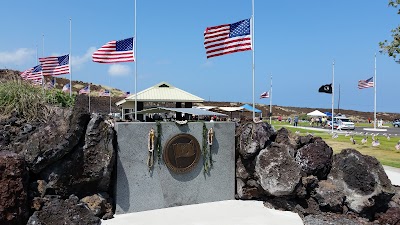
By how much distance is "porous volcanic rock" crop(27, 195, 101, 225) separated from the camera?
26.0ft

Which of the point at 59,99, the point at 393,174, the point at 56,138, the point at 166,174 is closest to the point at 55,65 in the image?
the point at 59,99

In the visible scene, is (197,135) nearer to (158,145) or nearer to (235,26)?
(158,145)

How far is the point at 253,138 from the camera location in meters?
10.7

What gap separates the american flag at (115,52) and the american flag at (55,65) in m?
5.47

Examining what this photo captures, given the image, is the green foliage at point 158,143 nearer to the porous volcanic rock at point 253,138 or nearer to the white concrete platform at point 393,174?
the porous volcanic rock at point 253,138

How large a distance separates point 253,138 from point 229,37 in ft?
14.5

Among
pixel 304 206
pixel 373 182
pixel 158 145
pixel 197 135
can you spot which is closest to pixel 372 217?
pixel 373 182

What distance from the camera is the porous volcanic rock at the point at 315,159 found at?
1040 cm

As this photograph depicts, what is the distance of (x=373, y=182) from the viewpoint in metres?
9.94

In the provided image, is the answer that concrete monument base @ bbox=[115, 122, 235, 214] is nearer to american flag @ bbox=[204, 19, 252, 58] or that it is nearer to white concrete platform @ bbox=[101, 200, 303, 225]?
white concrete platform @ bbox=[101, 200, 303, 225]

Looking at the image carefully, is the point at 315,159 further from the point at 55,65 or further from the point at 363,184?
the point at 55,65

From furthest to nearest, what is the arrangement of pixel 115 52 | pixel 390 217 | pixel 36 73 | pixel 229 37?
pixel 36 73
pixel 229 37
pixel 115 52
pixel 390 217

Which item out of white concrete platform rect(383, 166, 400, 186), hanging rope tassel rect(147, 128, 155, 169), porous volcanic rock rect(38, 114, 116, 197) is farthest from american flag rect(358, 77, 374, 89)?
porous volcanic rock rect(38, 114, 116, 197)

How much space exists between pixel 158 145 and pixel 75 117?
7.74ft
